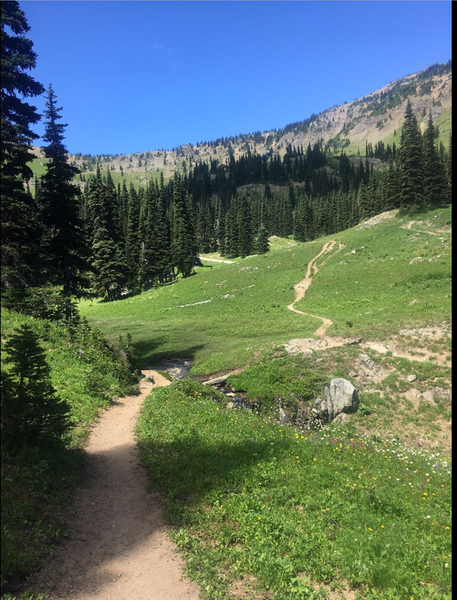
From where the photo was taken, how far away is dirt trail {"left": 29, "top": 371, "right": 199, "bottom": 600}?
521 centimetres

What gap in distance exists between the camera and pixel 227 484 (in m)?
7.80

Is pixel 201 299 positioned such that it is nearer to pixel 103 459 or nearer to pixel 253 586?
pixel 103 459

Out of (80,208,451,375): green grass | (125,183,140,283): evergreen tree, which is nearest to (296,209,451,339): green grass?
(80,208,451,375): green grass

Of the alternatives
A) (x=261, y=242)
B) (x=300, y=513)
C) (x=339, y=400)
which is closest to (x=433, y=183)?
(x=261, y=242)

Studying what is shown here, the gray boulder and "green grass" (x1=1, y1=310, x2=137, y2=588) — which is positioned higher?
"green grass" (x1=1, y1=310, x2=137, y2=588)

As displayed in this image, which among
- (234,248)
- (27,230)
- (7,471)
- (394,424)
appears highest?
(234,248)

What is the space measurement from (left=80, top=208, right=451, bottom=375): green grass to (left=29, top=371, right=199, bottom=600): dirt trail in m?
16.4

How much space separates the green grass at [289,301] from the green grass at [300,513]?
14857 millimetres

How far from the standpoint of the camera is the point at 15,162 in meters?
8.36

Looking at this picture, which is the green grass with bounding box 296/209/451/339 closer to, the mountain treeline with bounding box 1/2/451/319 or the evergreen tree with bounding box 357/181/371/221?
the mountain treeline with bounding box 1/2/451/319

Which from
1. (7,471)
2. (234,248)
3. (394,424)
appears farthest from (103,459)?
(234,248)

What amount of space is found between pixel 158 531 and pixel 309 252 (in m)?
57.5

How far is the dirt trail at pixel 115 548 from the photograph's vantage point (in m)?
5.21

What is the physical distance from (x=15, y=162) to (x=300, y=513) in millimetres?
11445
